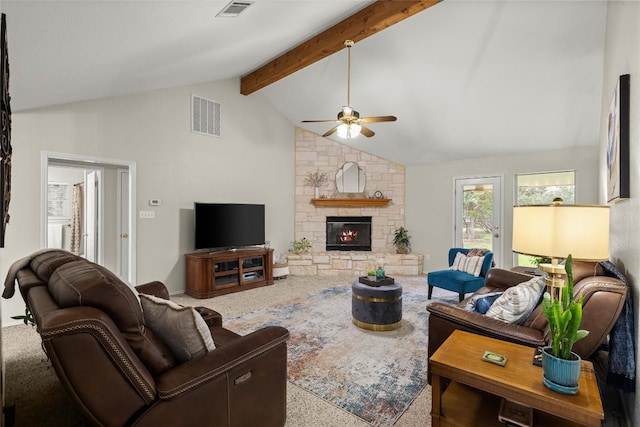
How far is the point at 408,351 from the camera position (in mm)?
2865

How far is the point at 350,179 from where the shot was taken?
662cm

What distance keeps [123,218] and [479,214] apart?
5.87m

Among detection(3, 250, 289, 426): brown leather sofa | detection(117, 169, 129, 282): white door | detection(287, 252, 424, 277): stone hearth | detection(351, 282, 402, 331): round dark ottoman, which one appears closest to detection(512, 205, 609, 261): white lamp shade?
detection(3, 250, 289, 426): brown leather sofa

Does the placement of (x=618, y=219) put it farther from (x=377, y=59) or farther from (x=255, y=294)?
(x=255, y=294)

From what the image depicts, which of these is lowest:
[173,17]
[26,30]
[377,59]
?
[26,30]

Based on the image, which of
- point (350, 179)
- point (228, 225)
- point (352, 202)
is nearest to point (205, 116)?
point (228, 225)

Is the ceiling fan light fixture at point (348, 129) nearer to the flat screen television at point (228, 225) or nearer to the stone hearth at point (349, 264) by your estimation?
the flat screen television at point (228, 225)

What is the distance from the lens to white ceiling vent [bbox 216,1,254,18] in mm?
2689

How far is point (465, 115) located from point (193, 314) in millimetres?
4639

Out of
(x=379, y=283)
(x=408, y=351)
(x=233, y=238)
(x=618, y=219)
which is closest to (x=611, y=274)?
(x=618, y=219)

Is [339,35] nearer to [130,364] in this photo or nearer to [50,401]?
[130,364]

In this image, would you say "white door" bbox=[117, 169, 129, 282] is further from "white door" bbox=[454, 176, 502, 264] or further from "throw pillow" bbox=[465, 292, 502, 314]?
"white door" bbox=[454, 176, 502, 264]

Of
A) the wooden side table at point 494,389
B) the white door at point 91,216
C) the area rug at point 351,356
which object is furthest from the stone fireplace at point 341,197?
the wooden side table at point 494,389

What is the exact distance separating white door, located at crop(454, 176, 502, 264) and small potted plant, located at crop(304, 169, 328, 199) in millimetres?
2594
